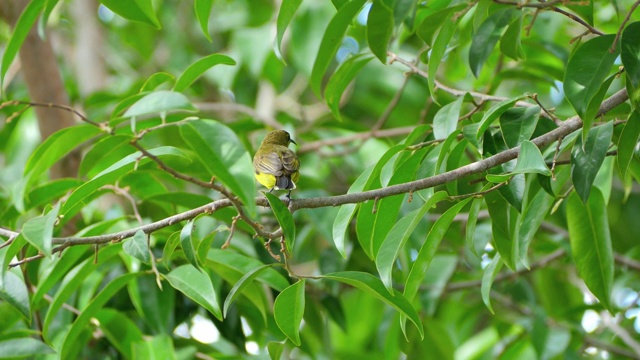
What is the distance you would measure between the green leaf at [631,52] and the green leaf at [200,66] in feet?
3.10

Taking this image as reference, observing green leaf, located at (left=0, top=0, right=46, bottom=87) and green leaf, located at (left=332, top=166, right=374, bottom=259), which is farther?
green leaf, located at (left=0, top=0, right=46, bottom=87)

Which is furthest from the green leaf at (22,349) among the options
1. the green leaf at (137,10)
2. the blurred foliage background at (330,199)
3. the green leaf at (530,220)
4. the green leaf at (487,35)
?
the green leaf at (487,35)

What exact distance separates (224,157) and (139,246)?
0.40 m

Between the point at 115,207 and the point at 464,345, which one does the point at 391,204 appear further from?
the point at 464,345

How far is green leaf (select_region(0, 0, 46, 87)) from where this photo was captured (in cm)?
246

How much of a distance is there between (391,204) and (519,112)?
0.42 meters

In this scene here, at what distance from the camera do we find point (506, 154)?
6.45ft

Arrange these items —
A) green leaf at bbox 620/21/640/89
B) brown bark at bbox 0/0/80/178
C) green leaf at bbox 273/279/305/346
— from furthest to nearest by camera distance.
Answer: brown bark at bbox 0/0/80/178, green leaf at bbox 273/279/305/346, green leaf at bbox 620/21/640/89

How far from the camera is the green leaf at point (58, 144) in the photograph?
2.27 metres

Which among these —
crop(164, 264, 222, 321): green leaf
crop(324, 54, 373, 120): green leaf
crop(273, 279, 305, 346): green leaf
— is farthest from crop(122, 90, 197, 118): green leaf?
crop(324, 54, 373, 120): green leaf

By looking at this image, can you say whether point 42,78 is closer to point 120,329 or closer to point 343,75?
point 120,329

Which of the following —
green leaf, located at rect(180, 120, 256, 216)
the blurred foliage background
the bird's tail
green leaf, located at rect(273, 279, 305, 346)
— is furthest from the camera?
Result: the bird's tail

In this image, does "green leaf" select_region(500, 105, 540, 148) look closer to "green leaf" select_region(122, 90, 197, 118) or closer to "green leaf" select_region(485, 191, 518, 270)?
"green leaf" select_region(485, 191, 518, 270)

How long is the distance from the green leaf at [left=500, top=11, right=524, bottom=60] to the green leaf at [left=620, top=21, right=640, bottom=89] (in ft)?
1.48
